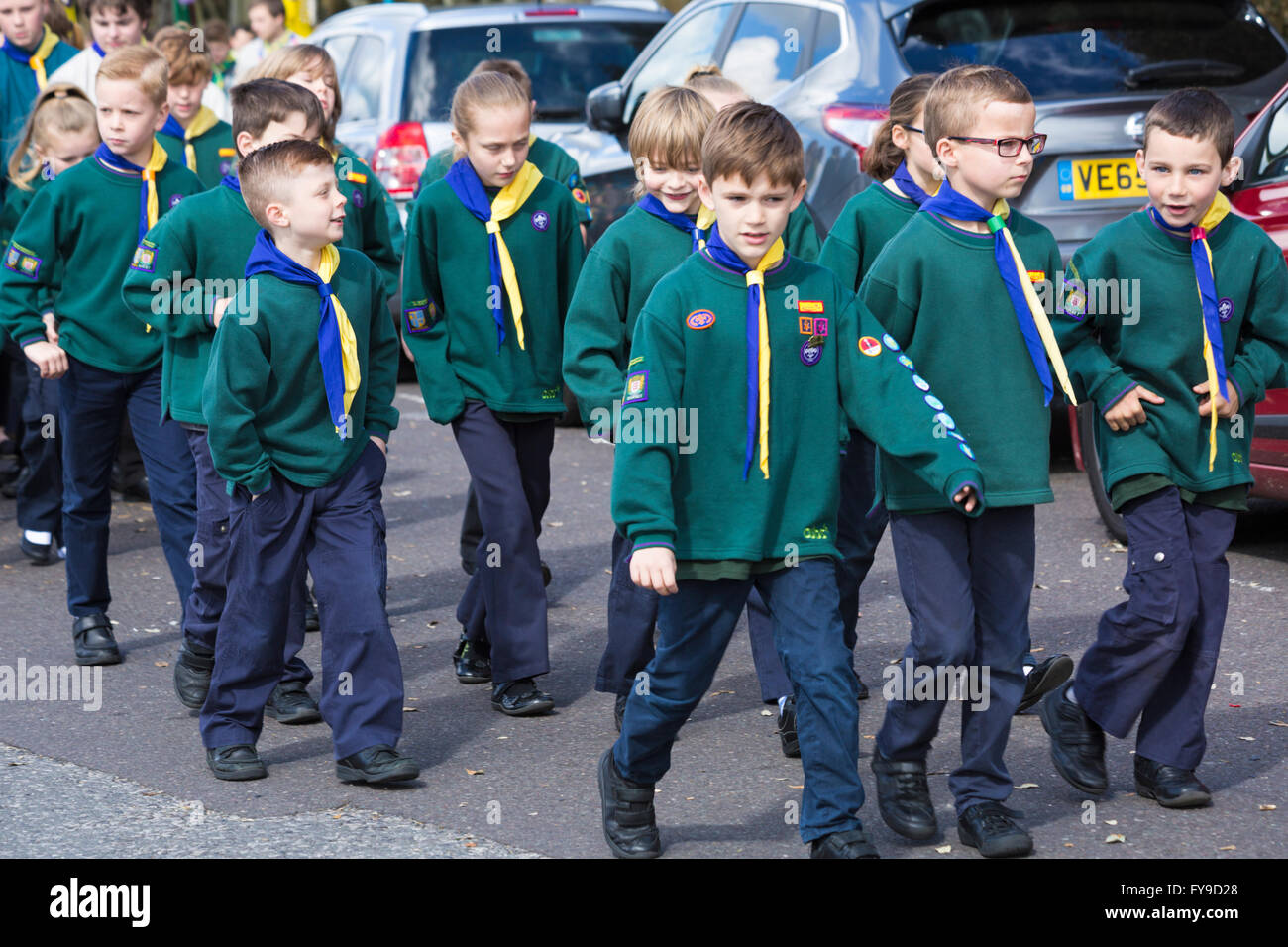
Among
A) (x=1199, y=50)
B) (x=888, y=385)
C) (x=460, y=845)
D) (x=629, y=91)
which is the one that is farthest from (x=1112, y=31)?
(x=460, y=845)

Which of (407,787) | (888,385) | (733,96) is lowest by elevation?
(407,787)

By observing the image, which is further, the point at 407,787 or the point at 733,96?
the point at 733,96

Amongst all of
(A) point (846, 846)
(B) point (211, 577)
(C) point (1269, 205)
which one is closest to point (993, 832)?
(A) point (846, 846)

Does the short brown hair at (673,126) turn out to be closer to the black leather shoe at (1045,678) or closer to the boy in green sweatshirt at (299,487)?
the boy in green sweatshirt at (299,487)

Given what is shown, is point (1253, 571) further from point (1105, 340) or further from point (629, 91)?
point (629, 91)

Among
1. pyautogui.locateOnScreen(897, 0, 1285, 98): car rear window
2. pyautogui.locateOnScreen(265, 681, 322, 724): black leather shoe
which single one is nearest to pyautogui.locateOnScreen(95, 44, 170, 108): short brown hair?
pyautogui.locateOnScreen(265, 681, 322, 724): black leather shoe

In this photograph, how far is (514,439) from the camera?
6.05 meters

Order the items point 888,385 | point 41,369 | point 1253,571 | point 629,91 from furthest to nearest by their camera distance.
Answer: point 629,91 → point 1253,571 → point 41,369 → point 888,385

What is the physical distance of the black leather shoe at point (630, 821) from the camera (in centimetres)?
453

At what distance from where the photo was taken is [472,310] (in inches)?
234

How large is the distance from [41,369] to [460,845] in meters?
2.77

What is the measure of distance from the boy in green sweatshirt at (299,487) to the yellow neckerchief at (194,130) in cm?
235

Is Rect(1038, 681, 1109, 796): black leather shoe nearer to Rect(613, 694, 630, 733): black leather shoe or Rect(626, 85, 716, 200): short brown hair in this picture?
Rect(613, 694, 630, 733): black leather shoe

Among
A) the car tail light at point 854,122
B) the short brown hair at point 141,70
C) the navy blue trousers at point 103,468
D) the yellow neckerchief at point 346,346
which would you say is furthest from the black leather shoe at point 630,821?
the car tail light at point 854,122
